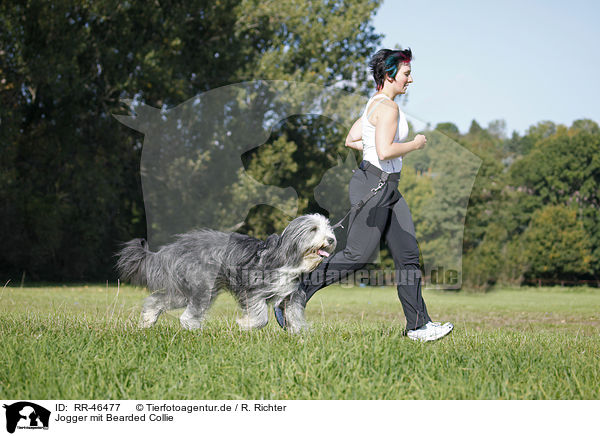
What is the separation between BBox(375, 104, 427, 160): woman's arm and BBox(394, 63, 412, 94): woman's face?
36 centimetres

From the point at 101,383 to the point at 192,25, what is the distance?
2090 cm

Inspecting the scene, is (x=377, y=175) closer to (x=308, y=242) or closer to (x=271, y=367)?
(x=308, y=242)

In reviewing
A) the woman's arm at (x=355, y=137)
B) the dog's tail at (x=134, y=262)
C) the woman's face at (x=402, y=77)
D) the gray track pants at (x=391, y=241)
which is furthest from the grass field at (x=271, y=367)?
the woman's face at (x=402, y=77)

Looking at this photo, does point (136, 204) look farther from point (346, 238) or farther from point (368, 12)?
point (346, 238)

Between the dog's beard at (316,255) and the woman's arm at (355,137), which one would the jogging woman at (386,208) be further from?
the woman's arm at (355,137)

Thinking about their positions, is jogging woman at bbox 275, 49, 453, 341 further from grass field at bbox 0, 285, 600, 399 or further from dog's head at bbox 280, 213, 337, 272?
grass field at bbox 0, 285, 600, 399

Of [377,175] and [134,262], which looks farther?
[134,262]

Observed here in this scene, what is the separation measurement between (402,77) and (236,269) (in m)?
2.28

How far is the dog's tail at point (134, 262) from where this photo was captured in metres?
5.94

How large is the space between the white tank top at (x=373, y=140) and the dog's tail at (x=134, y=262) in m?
2.43

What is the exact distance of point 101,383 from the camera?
357 cm

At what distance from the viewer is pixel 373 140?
4.95 meters

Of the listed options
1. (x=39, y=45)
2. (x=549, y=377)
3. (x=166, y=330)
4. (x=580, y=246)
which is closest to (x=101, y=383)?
(x=166, y=330)
